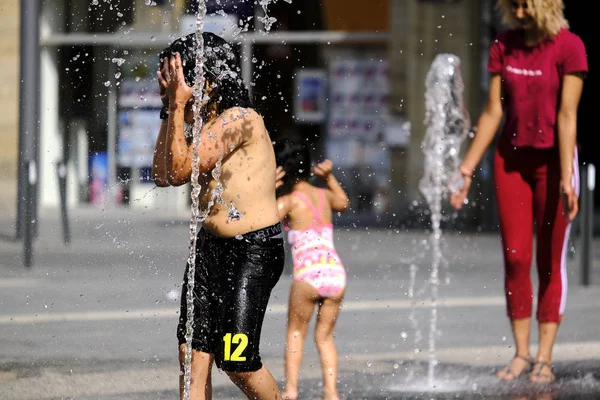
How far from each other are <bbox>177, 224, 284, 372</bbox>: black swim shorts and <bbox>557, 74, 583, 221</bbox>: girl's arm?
2193 millimetres

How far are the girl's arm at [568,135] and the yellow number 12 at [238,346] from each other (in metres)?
2.38

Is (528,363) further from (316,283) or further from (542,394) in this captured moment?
(316,283)

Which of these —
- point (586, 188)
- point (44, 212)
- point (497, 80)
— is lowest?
point (44, 212)

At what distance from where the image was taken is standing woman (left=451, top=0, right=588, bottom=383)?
20.0 feet

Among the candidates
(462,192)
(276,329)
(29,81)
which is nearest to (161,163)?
(462,192)

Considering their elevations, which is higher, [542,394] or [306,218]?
[306,218]

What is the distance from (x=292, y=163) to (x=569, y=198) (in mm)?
1380

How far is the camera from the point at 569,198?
598 cm

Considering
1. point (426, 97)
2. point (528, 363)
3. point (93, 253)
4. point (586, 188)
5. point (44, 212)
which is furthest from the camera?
point (426, 97)

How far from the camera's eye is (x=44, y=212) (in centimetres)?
1644

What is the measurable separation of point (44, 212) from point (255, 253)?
41.5ft

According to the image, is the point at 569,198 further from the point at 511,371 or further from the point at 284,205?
the point at 284,205

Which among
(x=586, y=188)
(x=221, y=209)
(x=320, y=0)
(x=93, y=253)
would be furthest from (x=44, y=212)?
(x=221, y=209)

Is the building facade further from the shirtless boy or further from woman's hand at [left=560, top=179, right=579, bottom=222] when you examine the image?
the shirtless boy
